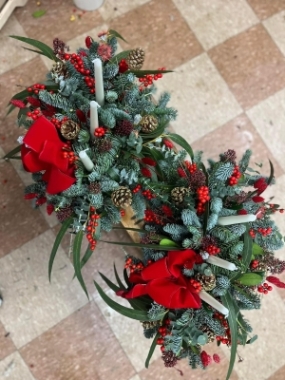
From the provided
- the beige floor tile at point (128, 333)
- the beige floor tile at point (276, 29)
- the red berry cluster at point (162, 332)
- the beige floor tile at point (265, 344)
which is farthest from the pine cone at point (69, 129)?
the beige floor tile at point (276, 29)

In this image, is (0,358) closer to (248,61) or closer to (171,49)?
(171,49)

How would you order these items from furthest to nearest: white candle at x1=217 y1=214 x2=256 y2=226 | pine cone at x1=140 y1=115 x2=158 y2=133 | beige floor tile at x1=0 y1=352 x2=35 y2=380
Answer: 1. beige floor tile at x1=0 y1=352 x2=35 y2=380
2. pine cone at x1=140 y1=115 x2=158 y2=133
3. white candle at x1=217 y1=214 x2=256 y2=226

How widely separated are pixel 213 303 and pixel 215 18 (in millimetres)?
981

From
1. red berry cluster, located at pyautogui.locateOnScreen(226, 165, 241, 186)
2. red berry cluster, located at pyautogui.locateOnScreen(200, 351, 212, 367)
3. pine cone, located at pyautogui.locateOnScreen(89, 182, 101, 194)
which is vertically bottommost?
red berry cluster, located at pyautogui.locateOnScreen(200, 351, 212, 367)

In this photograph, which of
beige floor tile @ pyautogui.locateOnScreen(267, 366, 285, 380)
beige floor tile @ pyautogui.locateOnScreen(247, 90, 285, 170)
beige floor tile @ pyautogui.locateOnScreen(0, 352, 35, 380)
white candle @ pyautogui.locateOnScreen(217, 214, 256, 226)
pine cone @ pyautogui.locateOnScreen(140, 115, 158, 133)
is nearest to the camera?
white candle @ pyautogui.locateOnScreen(217, 214, 256, 226)

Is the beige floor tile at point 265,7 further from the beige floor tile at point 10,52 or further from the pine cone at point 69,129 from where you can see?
the pine cone at point 69,129

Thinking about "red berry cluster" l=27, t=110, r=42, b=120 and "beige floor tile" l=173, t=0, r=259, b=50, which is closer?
"red berry cluster" l=27, t=110, r=42, b=120

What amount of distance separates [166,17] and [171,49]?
108mm

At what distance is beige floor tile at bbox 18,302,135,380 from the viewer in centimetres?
120

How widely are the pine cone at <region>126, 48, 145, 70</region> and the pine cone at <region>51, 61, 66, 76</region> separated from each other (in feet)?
0.45

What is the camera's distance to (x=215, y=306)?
33.4 inches

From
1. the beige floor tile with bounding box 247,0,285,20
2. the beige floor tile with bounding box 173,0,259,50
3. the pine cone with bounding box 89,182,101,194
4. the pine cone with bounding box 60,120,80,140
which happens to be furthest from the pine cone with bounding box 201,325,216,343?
the beige floor tile with bounding box 247,0,285,20

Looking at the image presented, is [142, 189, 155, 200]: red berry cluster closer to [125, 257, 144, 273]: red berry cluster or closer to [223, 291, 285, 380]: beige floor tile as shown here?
[125, 257, 144, 273]: red berry cluster

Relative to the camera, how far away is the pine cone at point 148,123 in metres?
0.88
